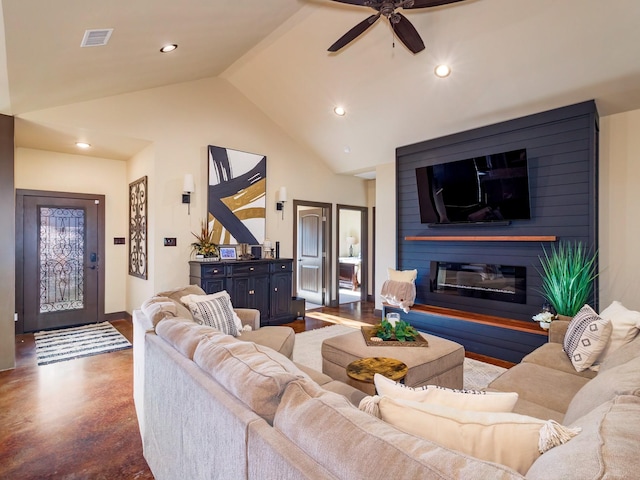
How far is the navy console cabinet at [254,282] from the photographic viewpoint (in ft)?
15.4

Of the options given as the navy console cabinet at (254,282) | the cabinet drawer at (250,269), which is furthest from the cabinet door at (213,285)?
the cabinet drawer at (250,269)

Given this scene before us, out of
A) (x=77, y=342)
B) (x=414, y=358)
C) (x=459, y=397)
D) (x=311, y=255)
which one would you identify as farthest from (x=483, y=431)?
(x=311, y=255)

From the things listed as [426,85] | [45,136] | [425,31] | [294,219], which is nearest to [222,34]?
[425,31]

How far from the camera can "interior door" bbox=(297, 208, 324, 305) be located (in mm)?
7012

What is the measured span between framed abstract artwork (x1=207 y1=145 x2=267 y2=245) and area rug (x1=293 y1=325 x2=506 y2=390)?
5.91 ft

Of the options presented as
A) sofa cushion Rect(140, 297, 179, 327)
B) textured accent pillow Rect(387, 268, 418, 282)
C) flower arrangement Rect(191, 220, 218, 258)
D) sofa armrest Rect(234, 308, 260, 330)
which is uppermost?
flower arrangement Rect(191, 220, 218, 258)

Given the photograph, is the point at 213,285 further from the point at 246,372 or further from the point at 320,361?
the point at 246,372

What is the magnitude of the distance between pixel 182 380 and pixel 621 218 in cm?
449

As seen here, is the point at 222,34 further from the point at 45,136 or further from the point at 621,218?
the point at 621,218

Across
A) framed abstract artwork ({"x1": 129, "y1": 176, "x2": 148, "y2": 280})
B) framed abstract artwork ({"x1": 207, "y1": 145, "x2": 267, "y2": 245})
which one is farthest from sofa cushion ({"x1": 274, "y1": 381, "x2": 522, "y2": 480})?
framed abstract artwork ({"x1": 129, "y1": 176, "x2": 148, "y2": 280})

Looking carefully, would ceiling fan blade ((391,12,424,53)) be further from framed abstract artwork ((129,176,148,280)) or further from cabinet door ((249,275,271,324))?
framed abstract artwork ((129,176,148,280))

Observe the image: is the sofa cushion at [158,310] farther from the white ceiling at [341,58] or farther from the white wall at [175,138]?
the white wall at [175,138]

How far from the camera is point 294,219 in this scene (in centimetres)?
622

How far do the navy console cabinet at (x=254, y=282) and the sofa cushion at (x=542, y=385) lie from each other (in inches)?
140
